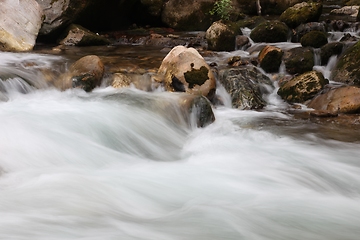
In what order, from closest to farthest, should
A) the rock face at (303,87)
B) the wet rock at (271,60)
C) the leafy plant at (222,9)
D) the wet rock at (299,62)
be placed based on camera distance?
the rock face at (303,87)
the wet rock at (299,62)
the wet rock at (271,60)
the leafy plant at (222,9)

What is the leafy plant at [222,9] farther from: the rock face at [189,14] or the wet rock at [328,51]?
the wet rock at [328,51]

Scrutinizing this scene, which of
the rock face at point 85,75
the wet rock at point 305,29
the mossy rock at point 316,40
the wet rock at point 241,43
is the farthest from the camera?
the wet rock at point 305,29

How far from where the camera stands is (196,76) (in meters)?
7.01

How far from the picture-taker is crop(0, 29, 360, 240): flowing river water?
3.03 meters

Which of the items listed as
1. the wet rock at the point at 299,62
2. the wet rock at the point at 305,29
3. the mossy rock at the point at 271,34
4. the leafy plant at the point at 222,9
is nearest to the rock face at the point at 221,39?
the mossy rock at the point at 271,34

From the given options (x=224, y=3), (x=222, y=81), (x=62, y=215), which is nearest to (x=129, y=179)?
(x=62, y=215)

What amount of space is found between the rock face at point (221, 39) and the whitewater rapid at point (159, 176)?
4.38 meters

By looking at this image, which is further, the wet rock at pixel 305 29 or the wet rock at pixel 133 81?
the wet rock at pixel 305 29

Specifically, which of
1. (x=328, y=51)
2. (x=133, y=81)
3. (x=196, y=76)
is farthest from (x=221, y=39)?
(x=133, y=81)

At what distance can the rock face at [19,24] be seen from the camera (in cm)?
893

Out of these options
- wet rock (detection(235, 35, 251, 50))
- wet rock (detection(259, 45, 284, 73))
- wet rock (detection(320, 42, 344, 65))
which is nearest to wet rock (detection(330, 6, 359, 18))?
wet rock (detection(235, 35, 251, 50))

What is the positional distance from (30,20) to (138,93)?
15.1ft

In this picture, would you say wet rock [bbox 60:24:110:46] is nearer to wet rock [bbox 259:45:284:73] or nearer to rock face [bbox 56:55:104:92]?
rock face [bbox 56:55:104:92]

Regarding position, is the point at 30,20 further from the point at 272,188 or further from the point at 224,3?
the point at 272,188
